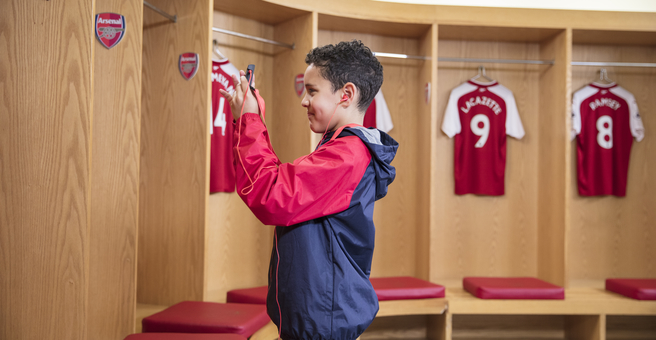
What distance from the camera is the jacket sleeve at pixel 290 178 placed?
43.8 inches

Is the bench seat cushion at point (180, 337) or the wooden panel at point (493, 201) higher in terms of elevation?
the wooden panel at point (493, 201)

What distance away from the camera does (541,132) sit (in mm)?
3896

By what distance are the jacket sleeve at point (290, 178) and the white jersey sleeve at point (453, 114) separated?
110 inches

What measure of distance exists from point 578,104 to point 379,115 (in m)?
1.50

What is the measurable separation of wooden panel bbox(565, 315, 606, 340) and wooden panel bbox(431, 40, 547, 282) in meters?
0.50

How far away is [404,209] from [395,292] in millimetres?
963

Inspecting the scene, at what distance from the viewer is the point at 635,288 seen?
322 centimetres

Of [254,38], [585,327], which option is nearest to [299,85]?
[254,38]

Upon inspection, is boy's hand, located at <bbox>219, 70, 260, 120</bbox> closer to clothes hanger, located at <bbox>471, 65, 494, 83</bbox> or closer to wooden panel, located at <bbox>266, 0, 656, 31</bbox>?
wooden panel, located at <bbox>266, 0, 656, 31</bbox>

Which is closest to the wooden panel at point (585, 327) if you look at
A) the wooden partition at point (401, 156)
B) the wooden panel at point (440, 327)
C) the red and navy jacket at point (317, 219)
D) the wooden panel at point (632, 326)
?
the wooden panel at point (632, 326)

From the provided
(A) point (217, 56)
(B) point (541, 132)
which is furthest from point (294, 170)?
(B) point (541, 132)

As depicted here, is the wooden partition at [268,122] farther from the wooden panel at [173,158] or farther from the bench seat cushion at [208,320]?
the bench seat cushion at [208,320]

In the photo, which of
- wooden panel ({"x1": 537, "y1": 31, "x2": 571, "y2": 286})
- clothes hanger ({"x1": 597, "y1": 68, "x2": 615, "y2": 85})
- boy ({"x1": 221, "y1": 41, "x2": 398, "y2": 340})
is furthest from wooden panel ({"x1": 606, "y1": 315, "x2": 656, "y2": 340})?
boy ({"x1": 221, "y1": 41, "x2": 398, "y2": 340})

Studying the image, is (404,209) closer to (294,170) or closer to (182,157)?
(182,157)
